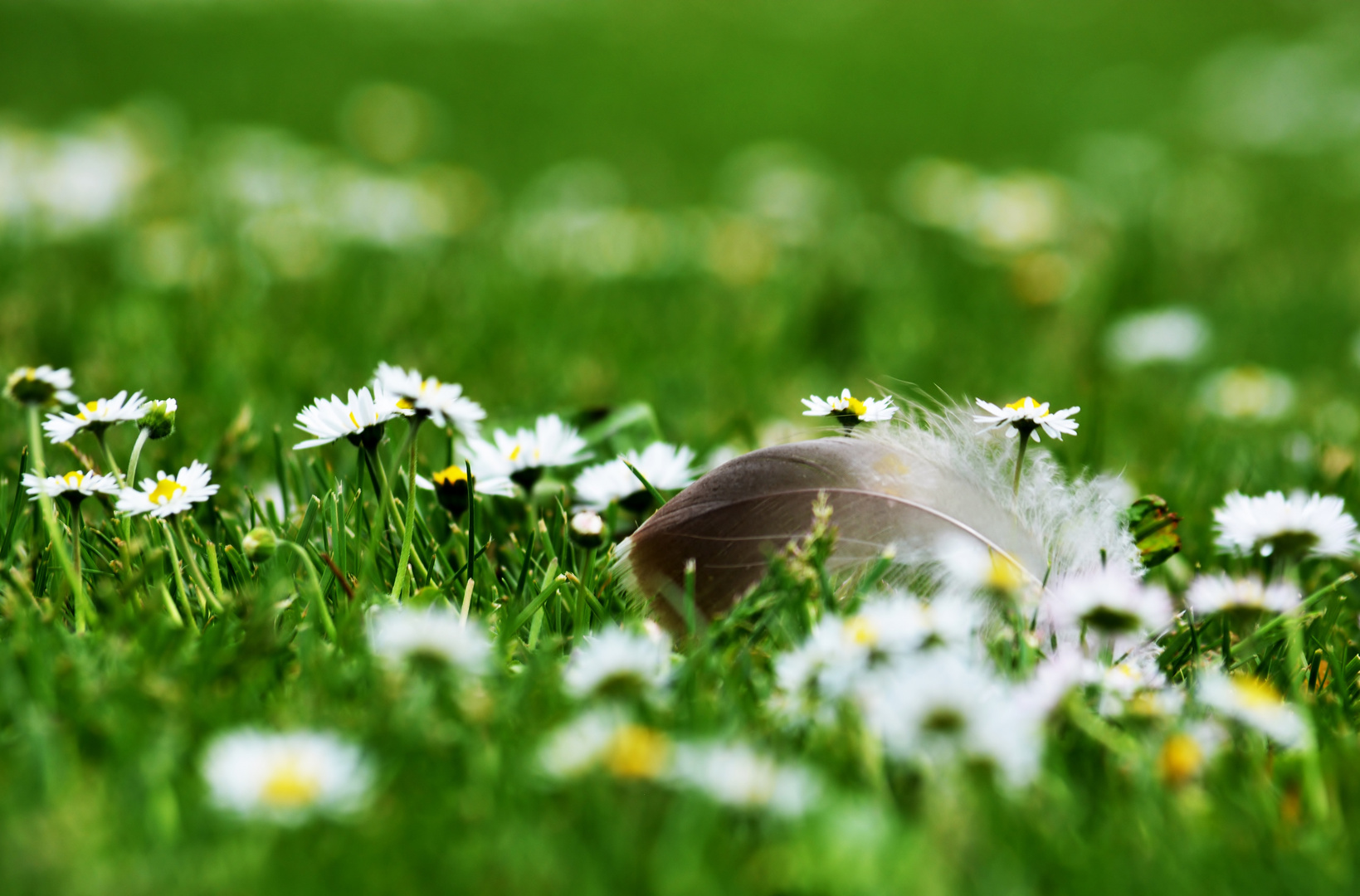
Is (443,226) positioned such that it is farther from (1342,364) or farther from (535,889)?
(535,889)

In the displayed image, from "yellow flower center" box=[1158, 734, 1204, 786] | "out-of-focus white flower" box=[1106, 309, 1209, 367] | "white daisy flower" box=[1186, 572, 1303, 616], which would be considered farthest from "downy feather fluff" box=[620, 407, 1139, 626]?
"out-of-focus white flower" box=[1106, 309, 1209, 367]

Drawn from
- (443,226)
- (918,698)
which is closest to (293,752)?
(918,698)

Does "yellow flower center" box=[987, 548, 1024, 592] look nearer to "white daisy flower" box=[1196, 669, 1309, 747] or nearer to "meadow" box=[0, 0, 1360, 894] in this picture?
"meadow" box=[0, 0, 1360, 894]

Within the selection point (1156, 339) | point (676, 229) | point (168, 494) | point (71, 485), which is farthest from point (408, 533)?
point (676, 229)

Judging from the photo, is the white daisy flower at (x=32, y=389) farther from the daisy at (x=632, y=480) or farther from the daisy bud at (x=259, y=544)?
the daisy at (x=632, y=480)

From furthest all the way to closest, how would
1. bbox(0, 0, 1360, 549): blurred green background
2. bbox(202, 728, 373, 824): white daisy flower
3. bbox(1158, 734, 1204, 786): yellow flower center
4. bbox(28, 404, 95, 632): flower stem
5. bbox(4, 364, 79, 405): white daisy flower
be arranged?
1. bbox(0, 0, 1360, 549): blurred green background
2. bbox(4, 364, 79, 405): white daisy flower
3. bbox(28, 404, 95, 632): flower stem
4. bbox(1158, 734, 1204, 786): yellow flower center
5. bbox(202, 728, 373, 824): white daisy flower

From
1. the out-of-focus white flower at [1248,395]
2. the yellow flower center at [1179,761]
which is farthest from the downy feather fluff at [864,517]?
the out-of-focus white flower at [1248,395]
